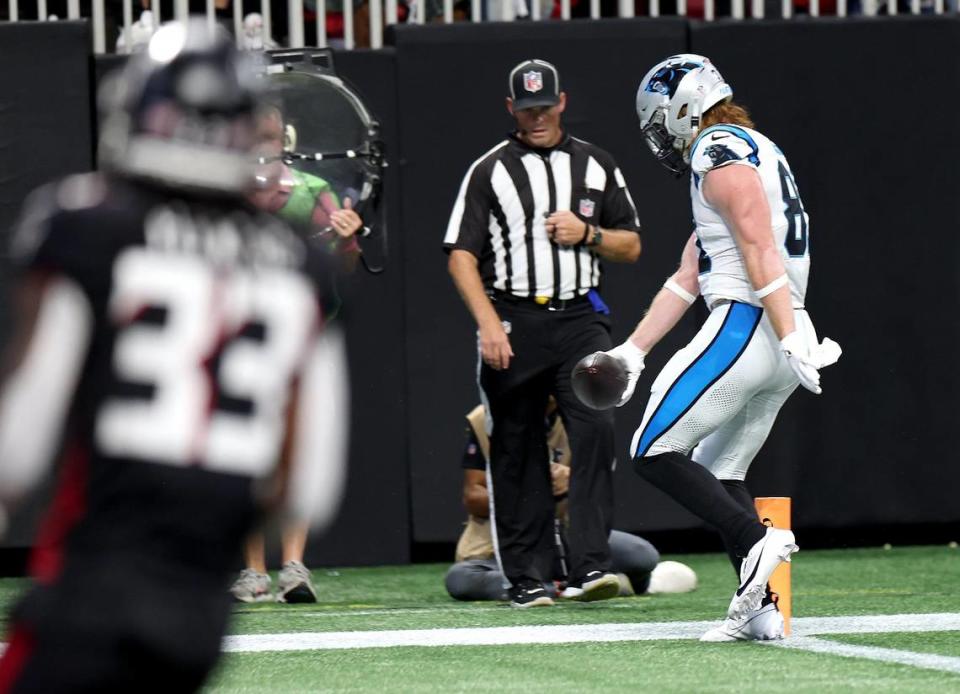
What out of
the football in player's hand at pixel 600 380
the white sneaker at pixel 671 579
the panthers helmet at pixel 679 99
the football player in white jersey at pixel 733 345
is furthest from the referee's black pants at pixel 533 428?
the panthers helmet at pixel 679 99

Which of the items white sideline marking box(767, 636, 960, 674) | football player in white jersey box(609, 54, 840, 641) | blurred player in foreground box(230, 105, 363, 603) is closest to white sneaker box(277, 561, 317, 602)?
blurred player in foreground box(230, 105, 363, 603)

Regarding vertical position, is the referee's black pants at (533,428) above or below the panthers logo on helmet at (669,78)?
below

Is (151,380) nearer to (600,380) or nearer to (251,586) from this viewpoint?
(600,380)

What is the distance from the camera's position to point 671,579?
7.74 m

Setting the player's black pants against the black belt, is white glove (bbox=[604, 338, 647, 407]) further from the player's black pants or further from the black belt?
the player's black pants

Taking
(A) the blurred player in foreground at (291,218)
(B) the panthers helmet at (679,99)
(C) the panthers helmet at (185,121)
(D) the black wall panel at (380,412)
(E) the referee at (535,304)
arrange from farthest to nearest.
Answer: (D) the black wall panel at (380,412)
(A) the blurred player in foreground at (291,218)
(E) the referee at (535,304)
(B) the panthers helmet at (679,99)
(C) the panthers helmet at (185,121)

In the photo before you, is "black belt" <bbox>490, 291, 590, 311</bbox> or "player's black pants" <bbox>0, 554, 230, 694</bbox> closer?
"player's black pants" <bbox>0, 554, 230, 694</bbox>

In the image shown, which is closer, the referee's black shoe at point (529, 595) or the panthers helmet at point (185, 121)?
the panthers helmet at point (185, 121)

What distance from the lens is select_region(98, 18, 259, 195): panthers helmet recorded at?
249 cm

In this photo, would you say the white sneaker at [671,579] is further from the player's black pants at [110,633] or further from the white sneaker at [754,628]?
the player's black pants at [110,633]

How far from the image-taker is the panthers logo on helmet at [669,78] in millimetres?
6039

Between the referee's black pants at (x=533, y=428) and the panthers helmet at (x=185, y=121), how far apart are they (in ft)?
15.1

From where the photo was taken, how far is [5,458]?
232 cm

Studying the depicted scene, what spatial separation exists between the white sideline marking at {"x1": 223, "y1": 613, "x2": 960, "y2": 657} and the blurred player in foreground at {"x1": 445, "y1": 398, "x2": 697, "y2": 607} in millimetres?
906
